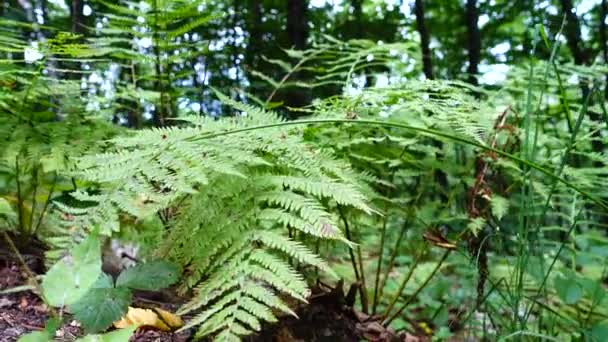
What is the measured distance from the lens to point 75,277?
97 cm

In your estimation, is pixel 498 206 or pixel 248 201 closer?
pixel 248 201

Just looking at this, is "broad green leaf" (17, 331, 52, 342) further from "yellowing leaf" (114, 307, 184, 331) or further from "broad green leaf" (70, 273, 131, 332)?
"yellowing leaf" (114, 307, 184, 331)

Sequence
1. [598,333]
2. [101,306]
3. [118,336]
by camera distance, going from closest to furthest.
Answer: [118,336]
[101,306]
[598,333]

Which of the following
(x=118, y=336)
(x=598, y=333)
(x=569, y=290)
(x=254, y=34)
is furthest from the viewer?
(x=254, y=34)

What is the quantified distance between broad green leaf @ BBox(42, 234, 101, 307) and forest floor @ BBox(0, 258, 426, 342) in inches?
16.9

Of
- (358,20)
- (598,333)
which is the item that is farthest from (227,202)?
(358,20)

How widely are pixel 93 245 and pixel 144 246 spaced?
115 cm

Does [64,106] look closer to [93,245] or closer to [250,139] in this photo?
[250,139]

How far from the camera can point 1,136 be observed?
169 cm

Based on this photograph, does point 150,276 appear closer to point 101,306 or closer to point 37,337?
point 101,306

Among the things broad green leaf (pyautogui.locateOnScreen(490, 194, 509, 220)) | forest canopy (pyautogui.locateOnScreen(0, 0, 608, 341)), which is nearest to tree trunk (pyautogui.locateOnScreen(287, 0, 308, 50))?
forest canopy (pyautogui.locateOnScreen(0, 0, 608, 341))

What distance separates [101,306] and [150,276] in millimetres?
136

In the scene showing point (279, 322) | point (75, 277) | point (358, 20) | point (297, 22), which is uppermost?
point (358, 20)

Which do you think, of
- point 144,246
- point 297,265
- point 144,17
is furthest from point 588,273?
point 144,17
